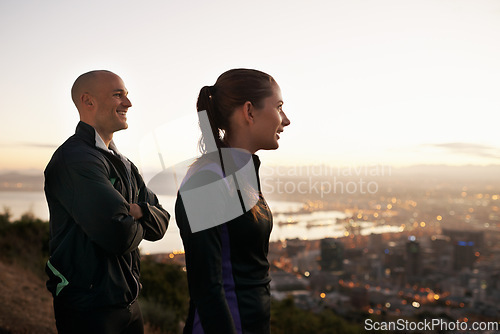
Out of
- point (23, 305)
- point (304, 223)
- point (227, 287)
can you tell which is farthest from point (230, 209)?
point (304, 223)

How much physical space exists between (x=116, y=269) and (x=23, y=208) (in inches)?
416

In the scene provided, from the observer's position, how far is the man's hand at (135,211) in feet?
5.76

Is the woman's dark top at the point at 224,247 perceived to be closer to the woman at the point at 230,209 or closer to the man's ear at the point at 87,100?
the woman at the point at 230,209

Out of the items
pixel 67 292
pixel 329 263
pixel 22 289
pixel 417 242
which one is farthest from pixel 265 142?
pixel 417 242

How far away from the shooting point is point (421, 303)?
1500 centimetres

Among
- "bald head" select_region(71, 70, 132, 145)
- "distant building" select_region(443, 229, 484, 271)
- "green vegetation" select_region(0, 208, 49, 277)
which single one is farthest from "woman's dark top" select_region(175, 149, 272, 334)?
"distant building" select_region(443, 229, 484, 271)

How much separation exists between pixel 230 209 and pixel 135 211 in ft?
1.98

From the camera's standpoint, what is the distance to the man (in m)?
1.61

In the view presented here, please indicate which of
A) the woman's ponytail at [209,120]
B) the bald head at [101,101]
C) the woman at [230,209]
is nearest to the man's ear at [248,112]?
the woman at [230,209]

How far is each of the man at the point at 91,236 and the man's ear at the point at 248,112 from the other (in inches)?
22.5

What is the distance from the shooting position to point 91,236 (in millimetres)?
1593

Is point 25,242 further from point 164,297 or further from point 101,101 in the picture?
point 101,101

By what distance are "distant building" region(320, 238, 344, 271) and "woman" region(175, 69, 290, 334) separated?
17262 mm

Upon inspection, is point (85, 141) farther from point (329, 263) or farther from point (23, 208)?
point (329, 263)
